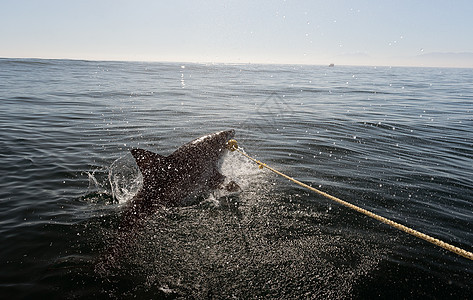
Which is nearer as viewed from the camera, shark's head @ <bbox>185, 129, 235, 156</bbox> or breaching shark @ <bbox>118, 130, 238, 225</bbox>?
breaching shark @ <bbox>118, 130, 238, 225</bbox>

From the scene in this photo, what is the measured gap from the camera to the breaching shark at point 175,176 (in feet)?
19.1

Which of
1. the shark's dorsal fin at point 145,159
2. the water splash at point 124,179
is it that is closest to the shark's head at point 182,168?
the shark's dorsal fin at point 145,159

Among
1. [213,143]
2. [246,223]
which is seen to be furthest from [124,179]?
[246,223]

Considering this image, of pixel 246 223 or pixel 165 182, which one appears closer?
pixel 246 223

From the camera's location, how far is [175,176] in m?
6.43

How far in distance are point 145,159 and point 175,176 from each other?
0.86m

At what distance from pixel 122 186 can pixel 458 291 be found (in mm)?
7151

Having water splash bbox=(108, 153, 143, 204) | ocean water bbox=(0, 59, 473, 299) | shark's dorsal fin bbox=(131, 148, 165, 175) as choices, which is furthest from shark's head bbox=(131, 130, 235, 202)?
water splash bbox=(108, 153, 143, 204)

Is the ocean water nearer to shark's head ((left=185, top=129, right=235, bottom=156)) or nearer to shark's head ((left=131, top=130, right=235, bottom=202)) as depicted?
shark's head ((left=131, top=130, right=235, bottom=202))

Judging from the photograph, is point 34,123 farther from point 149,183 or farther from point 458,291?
point 458,291

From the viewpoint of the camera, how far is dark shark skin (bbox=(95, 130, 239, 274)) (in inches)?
201

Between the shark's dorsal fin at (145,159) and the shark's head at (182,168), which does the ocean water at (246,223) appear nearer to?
the shark's head at (182,168)

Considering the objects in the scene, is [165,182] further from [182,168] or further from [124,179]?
[124,179]

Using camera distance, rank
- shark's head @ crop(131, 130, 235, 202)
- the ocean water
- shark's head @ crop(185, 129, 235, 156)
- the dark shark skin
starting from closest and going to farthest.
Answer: the ocean water, the dark shark skin, shark's head @ crop(131, 130, 235, 202), shark's head @ crop(185, 129, 235, 156)
